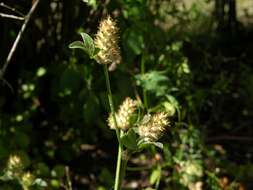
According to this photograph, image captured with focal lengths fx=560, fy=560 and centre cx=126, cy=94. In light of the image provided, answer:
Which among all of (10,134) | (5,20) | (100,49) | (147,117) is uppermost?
(5,20)

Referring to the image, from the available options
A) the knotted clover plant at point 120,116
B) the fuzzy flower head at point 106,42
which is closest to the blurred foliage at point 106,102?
the knotted clover plant at point 120,116

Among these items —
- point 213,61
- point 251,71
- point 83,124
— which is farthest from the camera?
point 251,71

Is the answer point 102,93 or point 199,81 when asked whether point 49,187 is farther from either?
point 199,81

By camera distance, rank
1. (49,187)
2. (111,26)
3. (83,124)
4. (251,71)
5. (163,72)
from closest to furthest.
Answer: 1. (111,26)
2. (163,72)
3. (49,187)
4. (83,124)
5. (251,71)

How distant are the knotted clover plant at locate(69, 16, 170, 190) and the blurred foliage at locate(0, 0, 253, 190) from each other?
50 centimetres

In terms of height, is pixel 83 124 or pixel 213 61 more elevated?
pixel 213 61

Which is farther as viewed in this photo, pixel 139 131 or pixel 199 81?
pixel 199 81

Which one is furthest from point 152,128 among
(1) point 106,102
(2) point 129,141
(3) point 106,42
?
(1) point 106,102

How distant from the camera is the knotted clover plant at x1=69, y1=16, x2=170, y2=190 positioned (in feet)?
4.04

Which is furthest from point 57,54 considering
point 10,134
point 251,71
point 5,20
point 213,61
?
point 251,71

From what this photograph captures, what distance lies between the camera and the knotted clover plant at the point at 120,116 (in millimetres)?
1231

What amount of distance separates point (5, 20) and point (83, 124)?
0.58 meters

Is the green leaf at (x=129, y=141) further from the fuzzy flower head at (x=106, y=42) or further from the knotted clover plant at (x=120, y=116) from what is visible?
the fuzzy flower head at (x=106, y=42)

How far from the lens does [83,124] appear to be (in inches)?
101
